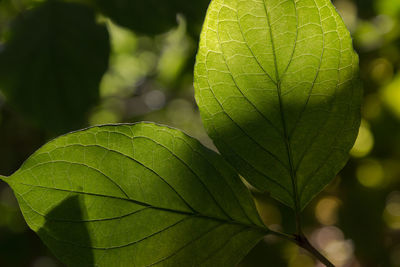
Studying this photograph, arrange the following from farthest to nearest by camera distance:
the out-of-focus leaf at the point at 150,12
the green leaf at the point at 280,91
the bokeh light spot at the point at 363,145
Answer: the bokeh light spot at the point at 363,145
the out-of-focus leaf at the point at 150,12
the green leaf at the point at 280,91

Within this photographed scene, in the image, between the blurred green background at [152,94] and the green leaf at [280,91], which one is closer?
the green leaf at [280,91]

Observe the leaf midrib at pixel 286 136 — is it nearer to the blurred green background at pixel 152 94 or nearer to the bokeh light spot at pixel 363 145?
the blurred green background at pixel 152 94

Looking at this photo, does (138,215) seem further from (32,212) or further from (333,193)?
(333,193)

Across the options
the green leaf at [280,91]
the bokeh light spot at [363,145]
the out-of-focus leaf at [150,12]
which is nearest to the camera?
the green leaf at [280,91]

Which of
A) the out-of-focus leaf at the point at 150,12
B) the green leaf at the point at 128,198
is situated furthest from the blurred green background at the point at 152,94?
the green leaf at the point at 128,198

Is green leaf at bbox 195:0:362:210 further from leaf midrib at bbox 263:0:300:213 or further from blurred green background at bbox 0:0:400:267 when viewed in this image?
blurred green background at bbox 0:0:400:267

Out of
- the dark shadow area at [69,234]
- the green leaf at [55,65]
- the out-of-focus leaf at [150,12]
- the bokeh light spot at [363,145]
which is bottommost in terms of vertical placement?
the bokeh light spot at [363,145]

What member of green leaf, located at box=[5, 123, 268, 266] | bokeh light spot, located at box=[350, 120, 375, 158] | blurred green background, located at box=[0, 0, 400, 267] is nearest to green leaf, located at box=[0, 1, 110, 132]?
blurred green background, located at box=[0, 0, 400, 267]
